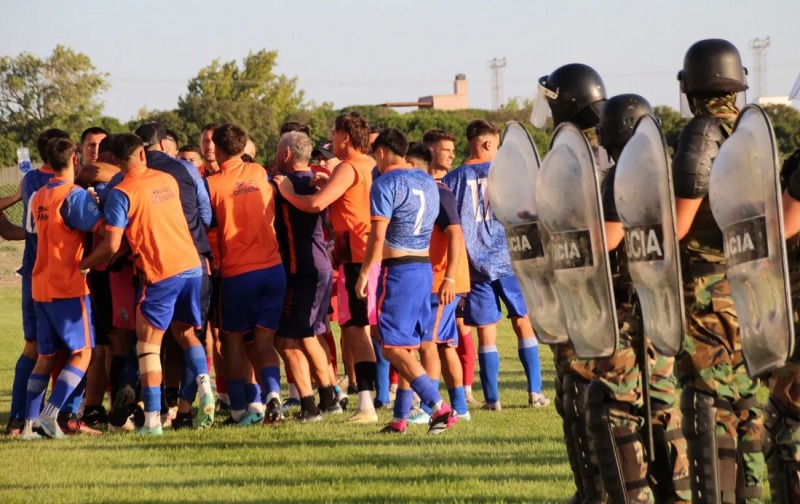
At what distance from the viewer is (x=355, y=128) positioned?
9992 mm

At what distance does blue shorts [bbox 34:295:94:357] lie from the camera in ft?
30.4

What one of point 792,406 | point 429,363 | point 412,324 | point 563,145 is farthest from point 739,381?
point 429,363

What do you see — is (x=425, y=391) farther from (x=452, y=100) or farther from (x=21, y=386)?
(x=452, y=100)

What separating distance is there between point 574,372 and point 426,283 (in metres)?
3.40

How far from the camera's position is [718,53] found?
5273mm

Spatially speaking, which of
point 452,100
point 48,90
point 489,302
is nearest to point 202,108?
point 48,90

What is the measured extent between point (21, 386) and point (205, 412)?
1.43m

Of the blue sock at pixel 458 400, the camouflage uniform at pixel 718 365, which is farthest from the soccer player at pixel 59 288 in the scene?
the camouflage uniform at pixel 718 365

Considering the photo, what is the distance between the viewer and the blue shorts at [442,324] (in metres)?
9.70

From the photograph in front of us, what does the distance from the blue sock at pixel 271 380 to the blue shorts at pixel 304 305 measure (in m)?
0.32

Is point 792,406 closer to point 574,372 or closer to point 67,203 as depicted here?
point 574,372

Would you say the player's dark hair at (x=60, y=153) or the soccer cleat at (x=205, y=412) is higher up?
the player's dark hair at (x=60, y=153)

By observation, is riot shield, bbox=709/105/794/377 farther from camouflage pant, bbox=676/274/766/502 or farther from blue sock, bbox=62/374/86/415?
blue sock, bbox=62/374/86/415

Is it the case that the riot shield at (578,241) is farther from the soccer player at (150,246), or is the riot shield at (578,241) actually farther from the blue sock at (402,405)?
the soccer player at (150,246)
